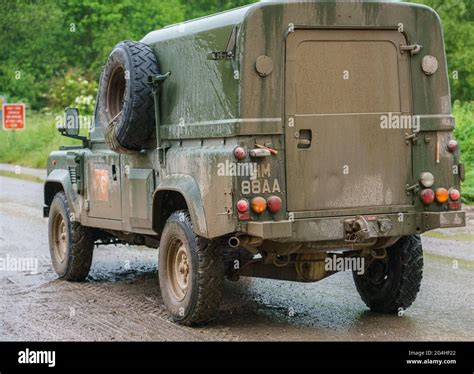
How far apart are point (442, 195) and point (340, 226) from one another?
98 cm

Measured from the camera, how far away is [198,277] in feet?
25.6

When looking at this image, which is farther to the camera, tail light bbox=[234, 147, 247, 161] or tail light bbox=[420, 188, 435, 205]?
tail light bbox=[420, 188, 435, 205]

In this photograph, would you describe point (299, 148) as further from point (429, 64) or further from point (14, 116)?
point (14, 116)

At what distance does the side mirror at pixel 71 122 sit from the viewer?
1016cm

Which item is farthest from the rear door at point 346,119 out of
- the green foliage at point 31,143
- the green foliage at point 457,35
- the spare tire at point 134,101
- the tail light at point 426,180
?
the green foliage at point 31,143

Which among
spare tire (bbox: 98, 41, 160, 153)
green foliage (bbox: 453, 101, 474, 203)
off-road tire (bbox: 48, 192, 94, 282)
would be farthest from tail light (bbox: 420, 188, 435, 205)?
green foliage (bbox: 453, 101, 474, 203)

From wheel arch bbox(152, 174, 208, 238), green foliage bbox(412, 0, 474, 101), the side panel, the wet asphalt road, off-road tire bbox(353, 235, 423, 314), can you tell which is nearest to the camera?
wheel arch bbox(152, 174, 208, 238)

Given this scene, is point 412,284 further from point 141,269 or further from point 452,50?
point 452,50

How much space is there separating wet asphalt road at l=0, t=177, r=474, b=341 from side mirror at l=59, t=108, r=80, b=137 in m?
1.65

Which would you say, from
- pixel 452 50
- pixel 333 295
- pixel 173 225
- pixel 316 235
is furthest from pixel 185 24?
pixel 452 50

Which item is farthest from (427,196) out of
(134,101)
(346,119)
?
(134,101)

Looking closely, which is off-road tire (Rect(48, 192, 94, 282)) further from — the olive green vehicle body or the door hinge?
the door hinge

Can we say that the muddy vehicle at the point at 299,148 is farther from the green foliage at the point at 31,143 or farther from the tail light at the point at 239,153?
the green foliage at the point at 31,143

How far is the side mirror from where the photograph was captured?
10156mm
